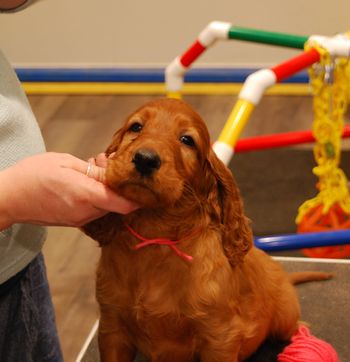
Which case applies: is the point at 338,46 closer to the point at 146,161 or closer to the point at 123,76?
the point at 146,161

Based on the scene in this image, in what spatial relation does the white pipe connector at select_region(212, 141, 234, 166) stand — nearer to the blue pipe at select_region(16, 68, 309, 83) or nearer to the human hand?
the human hand

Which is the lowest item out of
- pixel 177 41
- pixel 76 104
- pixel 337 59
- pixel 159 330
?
pixel 76 104

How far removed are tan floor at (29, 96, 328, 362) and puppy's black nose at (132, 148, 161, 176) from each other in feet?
4.25

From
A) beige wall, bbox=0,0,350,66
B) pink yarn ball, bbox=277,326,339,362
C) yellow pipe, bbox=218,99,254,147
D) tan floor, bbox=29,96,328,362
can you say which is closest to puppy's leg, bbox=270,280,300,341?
pink yarn ball, bbox=277,326,339,362

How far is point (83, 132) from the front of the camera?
10.4ft

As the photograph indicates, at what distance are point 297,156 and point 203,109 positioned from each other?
67 cm

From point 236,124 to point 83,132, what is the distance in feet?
5.61

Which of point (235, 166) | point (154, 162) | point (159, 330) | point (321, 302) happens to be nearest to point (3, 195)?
point (154, 162)

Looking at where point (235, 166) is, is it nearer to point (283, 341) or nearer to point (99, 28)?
point (99, 28)

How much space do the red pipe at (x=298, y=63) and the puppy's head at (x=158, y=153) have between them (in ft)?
2.70

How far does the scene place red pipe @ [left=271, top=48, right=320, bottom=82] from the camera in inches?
65.6

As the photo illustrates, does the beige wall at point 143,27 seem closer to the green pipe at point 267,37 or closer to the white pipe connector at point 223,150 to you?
the green pipe at point 267,37

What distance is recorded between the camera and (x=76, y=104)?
11.4ft

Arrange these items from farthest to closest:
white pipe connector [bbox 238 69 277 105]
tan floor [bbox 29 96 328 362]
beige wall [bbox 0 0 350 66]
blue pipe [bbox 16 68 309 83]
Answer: beige wall [bbox 0 0 350 66] → blue pipe [bbox 16 68 309 83] → tan floor [bbox 29 96 328 362] → white pipe connector [bbox 238 69 277 105]
